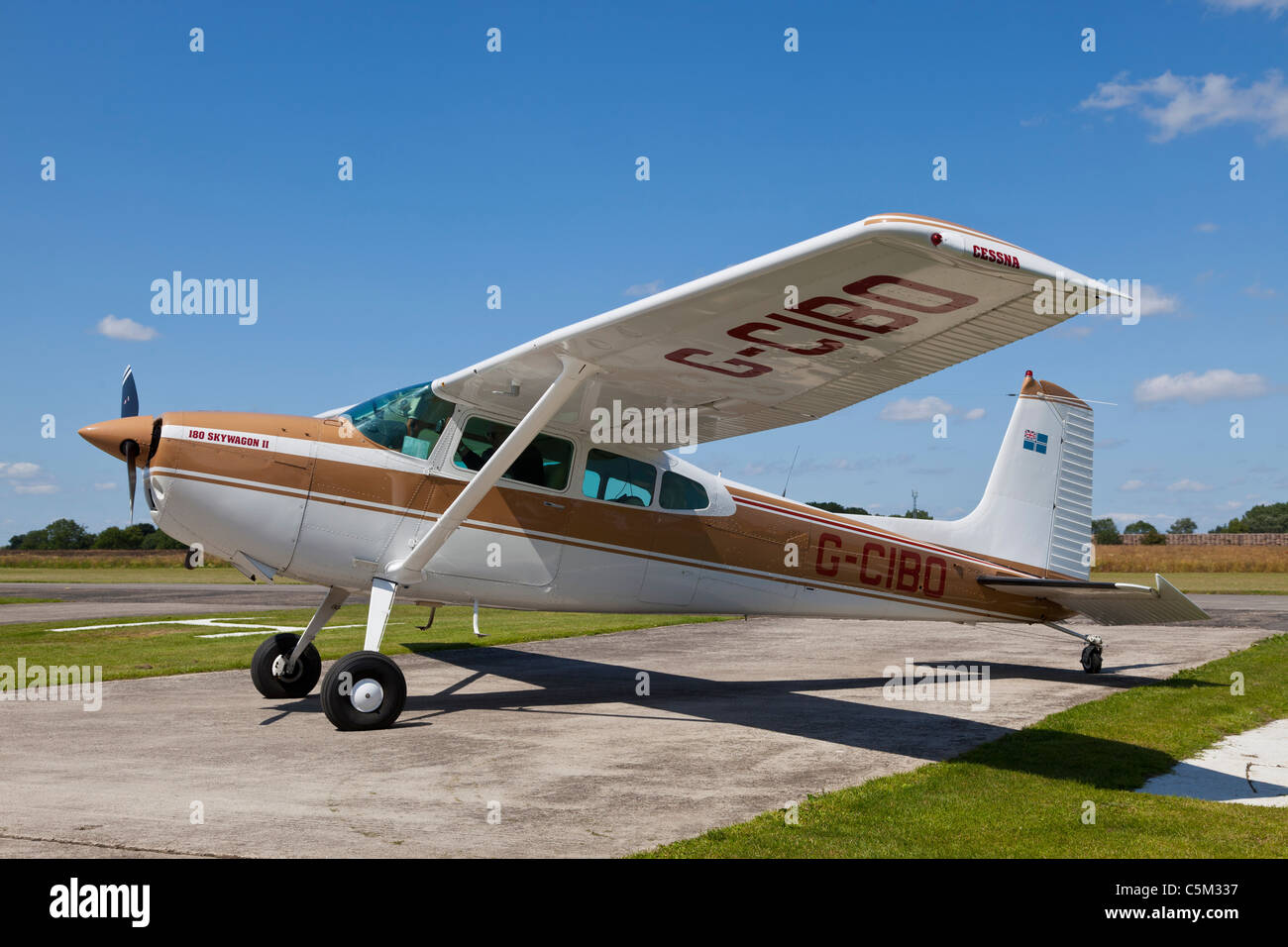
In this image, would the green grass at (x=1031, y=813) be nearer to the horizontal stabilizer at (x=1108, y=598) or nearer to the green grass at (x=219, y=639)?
the horizontal stabilizer at (x=1108, y=598)

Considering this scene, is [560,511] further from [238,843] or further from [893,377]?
[238,843]

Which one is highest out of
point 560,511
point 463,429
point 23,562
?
point 463,429

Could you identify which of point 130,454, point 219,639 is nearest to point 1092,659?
point 130,454

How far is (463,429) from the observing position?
28.7 ft

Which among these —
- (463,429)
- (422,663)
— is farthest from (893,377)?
(422,663)

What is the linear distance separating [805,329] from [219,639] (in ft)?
39.5

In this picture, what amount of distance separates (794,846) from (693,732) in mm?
3389

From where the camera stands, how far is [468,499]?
314 inches

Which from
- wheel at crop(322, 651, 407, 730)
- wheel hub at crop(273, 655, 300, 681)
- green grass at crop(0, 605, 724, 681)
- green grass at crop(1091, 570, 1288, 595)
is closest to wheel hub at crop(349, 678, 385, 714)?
wheel at crop(322, 651, 407, 730)

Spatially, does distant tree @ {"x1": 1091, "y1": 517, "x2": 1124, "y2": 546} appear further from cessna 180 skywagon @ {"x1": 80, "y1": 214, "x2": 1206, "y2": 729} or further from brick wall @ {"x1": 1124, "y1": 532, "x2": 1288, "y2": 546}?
cessna 180 skywagon @ {"x1": 80, "y1": 214, "x2": 1206, "y2": 729}

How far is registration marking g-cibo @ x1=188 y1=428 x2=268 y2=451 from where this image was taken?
25.4 ft

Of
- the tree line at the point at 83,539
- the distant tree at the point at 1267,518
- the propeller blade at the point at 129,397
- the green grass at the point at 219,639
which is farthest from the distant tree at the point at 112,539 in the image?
the distant tree at the point at 1267,518

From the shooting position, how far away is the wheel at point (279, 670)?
927 centimetres

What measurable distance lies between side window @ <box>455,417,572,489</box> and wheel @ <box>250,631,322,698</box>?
275 cm
